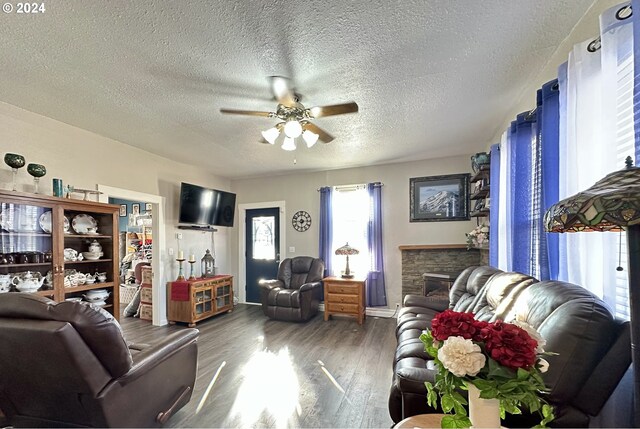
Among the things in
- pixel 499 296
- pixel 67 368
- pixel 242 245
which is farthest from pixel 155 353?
pixel 242 245

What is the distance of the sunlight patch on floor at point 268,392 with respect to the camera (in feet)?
6.81

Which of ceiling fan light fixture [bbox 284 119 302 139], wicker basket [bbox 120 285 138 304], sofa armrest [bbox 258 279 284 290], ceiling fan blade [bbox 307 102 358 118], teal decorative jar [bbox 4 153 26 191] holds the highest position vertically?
ceiling fan blade [bbox 307 102 358 118]

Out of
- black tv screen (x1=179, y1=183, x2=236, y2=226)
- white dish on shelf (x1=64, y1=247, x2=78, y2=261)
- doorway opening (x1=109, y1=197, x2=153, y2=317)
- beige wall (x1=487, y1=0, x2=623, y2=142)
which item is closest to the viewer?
beige wall (x1=487, y1=0, x2=623, y2=142)

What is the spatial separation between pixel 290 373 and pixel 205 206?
3.22 metres

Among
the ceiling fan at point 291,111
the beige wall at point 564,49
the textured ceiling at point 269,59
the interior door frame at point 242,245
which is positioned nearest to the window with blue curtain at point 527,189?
the beige wall at point 564,49

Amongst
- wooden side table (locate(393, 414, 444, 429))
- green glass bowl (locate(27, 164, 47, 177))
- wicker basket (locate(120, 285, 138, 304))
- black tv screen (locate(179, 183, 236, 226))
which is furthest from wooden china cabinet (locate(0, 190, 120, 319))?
wooden side table (locate(393, 414, 444, 429))

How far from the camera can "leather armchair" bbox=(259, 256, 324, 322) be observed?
439 centimetres

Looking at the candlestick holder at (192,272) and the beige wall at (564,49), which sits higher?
the beige wall at (564,49)

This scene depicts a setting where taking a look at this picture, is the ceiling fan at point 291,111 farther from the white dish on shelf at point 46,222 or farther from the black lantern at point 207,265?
the black lantern at point 207,265

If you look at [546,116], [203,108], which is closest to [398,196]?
[546,116]

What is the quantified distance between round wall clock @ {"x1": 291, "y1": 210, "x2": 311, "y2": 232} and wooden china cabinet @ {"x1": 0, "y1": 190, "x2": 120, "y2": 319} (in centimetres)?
297

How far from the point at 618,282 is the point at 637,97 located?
80 cm

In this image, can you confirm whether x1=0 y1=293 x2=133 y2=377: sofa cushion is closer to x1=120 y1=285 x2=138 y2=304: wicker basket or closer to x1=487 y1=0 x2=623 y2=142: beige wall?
x1=487 y1=0 x2=623 y2=142: beige wall

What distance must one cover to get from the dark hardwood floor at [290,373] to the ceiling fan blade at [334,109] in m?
2.33
